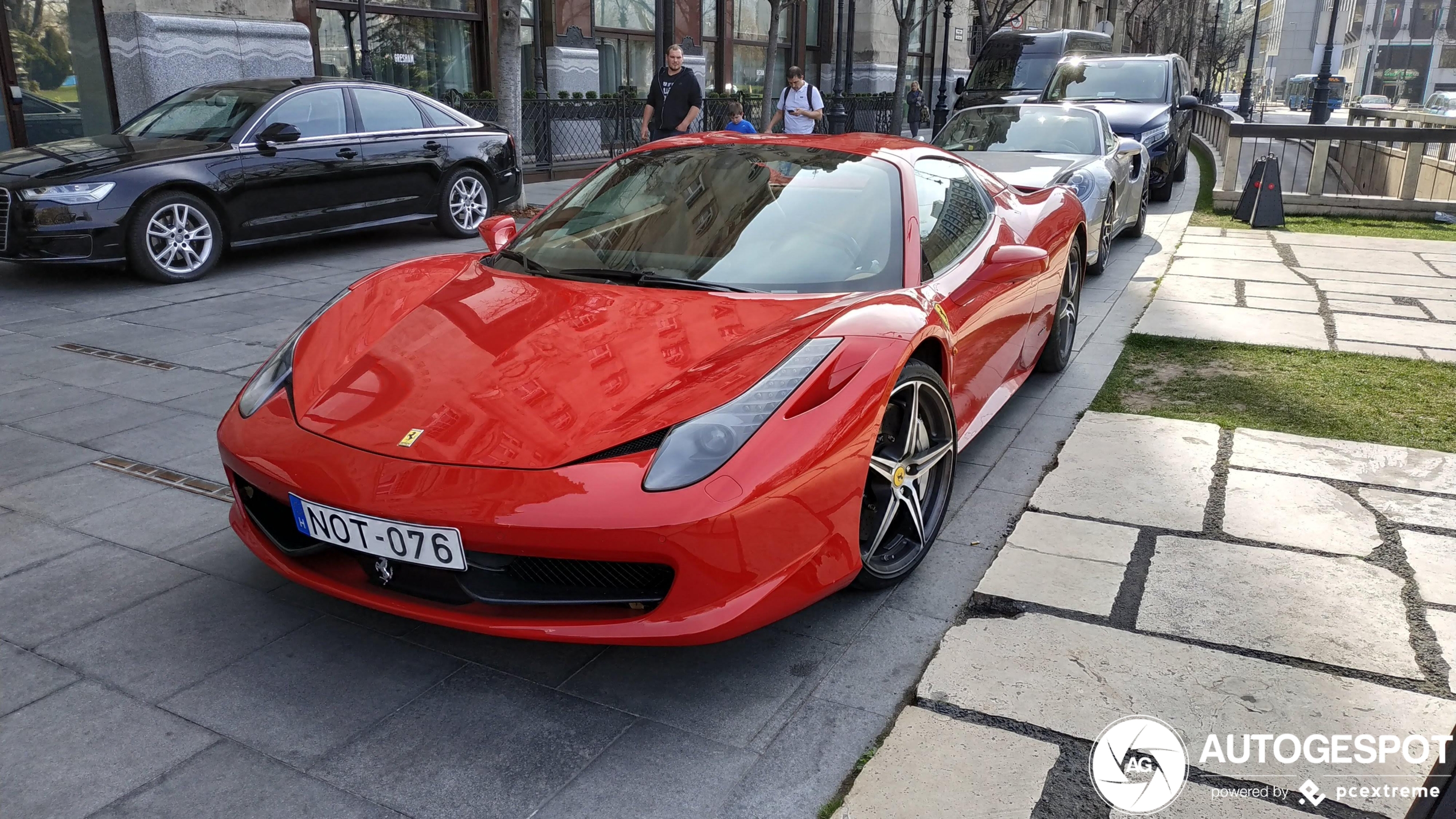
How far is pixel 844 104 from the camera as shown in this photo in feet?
76.2

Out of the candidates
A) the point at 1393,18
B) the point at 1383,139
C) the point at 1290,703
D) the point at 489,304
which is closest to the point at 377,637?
the point at 489,304

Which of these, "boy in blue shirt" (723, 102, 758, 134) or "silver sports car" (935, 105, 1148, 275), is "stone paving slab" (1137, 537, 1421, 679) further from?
"boy in blue shirt" (723, 102, 758, 134)

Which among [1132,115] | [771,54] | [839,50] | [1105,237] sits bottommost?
[1105,237]

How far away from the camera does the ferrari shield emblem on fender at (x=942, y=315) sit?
134 inches

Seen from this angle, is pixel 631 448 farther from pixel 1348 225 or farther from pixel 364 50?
pixel 364 50

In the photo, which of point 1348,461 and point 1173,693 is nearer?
point 1173,693

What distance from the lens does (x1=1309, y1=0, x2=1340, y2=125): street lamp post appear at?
22453 millimetres

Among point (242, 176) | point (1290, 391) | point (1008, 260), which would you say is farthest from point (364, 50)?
point (1290, 391)

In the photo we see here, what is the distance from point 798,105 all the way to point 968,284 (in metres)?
8.81

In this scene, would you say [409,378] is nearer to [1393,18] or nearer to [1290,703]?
[1290,703]

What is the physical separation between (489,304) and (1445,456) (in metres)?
3.89

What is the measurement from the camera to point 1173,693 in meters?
2.66

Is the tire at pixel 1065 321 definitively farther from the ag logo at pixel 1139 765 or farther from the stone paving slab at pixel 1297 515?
the ag logo at pixel 1139 765

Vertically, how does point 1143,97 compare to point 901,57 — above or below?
below
